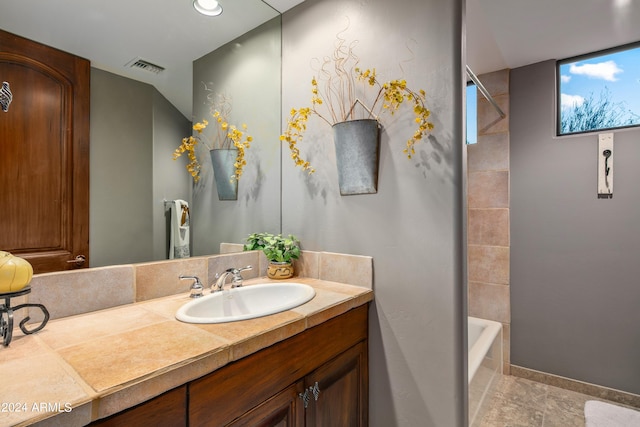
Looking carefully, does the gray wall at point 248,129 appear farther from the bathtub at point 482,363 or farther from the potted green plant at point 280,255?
the bathtub at point 482,363

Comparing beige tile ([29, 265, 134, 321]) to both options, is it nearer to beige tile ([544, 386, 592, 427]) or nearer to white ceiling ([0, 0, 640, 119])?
white ceiling ([0, 0, 640, 119])

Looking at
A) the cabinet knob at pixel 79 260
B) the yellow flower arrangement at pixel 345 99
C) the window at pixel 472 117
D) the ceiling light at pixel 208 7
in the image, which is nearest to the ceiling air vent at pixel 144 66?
the ceiling light at pixel 208 7

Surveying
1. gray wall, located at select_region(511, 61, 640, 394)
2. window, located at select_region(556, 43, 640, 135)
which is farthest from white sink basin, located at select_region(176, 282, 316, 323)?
window, located at select_region(556, 43, 640, 135)

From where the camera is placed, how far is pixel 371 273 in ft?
4.83

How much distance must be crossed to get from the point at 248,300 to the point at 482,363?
5.17 feet

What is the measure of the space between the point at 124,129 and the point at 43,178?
0.32 m

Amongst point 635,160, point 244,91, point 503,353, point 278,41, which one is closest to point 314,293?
point 244,91

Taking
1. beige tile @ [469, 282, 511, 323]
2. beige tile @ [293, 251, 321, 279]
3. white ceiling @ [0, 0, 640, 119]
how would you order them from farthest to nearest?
beige tile @ [469, 282, 511, 323], beige tile @ [293, 251, 321, 279], white ceiling @ [0, 0, 640, 119]

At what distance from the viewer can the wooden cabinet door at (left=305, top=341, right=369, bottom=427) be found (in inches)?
44.8

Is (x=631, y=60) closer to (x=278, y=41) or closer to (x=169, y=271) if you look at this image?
(x=278, y=41)

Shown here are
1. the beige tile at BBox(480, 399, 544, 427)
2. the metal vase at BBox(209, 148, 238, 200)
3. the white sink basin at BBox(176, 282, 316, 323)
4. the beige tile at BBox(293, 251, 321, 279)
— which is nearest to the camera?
the white sink basin at BBox(176, 282, 316, 323)

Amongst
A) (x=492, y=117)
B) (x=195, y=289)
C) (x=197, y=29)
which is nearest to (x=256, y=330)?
(x=195, y=289)

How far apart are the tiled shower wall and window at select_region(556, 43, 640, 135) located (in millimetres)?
400

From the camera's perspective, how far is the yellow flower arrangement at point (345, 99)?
4.38 ft
